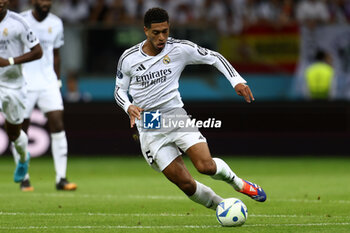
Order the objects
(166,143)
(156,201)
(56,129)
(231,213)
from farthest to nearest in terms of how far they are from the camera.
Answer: (56,129) < (156,201) < (166,143) < (231,213)

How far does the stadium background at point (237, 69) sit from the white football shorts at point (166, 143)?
9.13m

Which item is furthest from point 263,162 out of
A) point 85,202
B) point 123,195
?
point 85,202

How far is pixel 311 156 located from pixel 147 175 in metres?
4.56

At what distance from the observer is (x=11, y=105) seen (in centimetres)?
1072

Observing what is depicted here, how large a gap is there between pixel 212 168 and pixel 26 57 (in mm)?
3772

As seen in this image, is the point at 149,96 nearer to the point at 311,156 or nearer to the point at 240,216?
the point at 240,216

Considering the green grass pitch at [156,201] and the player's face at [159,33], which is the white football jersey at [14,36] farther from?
the player's face at [159,33]

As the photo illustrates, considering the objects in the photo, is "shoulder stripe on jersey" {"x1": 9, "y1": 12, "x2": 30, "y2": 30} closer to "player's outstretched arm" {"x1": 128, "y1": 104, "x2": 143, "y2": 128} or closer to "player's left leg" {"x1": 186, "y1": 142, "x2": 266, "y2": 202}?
"player's outstretched arm" {"x1": 128, "y1": 104, "x2": 143, "y2": 128}

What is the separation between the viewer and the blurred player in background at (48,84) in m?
11.5

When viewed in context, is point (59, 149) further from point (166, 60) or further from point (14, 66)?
point (166, 60)

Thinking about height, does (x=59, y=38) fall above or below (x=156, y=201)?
above

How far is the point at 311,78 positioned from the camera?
18172mm

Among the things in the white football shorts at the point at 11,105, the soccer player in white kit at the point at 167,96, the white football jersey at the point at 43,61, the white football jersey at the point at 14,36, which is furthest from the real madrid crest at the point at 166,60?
the white football jersey at the point at 43,61

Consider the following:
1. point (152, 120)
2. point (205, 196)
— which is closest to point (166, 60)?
point (152, 120)
